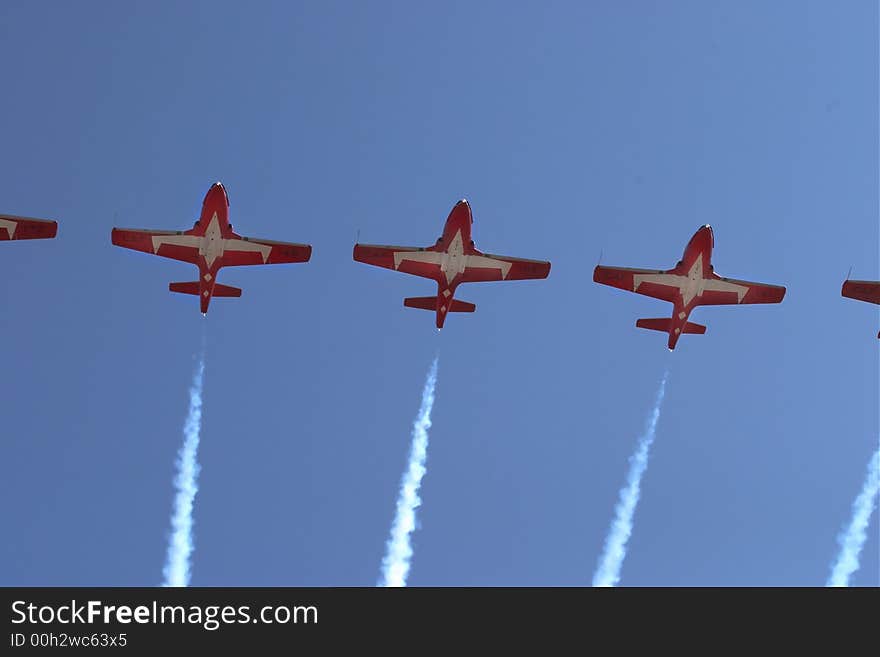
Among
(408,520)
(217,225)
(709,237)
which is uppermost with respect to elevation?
(709,237)

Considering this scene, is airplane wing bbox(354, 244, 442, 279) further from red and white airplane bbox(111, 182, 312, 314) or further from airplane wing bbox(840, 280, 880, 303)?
airplane wing bbox(840, 280, 880, 303)

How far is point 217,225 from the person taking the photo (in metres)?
63.8

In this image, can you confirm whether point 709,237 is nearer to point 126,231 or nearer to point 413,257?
point 413,257

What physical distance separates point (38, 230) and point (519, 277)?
94.2 ft

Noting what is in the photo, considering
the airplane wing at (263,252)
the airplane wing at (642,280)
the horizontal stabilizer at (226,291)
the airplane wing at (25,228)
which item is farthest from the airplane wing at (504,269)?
the airplane wing at (25,228)

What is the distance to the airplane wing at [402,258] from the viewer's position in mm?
65562

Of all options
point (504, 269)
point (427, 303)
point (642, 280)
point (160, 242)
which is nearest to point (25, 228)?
point (160, 242)

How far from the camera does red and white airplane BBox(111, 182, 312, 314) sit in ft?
210

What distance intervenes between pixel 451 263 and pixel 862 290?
24752 mm

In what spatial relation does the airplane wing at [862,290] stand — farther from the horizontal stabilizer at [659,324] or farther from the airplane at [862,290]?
the horizontal stabilizer at [659,324]
